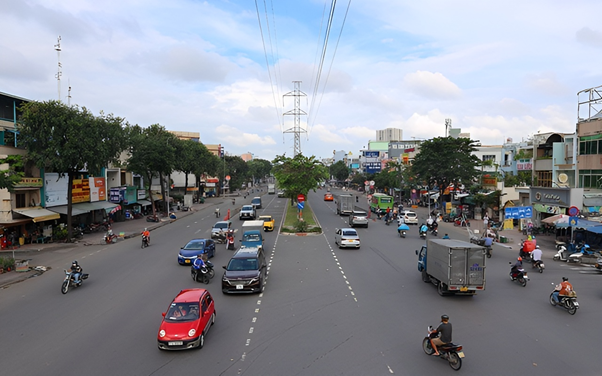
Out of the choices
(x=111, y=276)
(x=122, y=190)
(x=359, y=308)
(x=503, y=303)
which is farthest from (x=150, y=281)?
(x=122, y=190)

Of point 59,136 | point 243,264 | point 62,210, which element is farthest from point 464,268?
point 62,210

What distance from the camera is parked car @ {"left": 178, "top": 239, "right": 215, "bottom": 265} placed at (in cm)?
2194

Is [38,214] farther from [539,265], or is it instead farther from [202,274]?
[539,265]

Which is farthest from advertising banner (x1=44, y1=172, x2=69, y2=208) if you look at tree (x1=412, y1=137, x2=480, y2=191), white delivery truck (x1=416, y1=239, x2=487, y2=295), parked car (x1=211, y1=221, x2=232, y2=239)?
tree (x1=412, y1=137, x2=480, y2=191)

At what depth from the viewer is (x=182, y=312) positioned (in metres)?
11.3

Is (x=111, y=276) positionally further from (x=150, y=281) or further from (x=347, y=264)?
(x=347, y=264)

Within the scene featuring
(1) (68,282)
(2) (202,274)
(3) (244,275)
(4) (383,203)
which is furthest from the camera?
(4) (383,203)

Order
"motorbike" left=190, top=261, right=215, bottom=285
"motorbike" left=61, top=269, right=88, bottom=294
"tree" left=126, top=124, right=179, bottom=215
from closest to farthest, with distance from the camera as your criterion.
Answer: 1. "motorbike" left=61, top=269, right=88, bottom=294
2. "motorbike" left=190, top=261, right=215, bottom=285
3. "tree" left=126, top=124, right=179, bottom=215

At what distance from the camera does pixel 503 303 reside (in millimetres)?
15008

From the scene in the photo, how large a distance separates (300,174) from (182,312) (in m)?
35.2

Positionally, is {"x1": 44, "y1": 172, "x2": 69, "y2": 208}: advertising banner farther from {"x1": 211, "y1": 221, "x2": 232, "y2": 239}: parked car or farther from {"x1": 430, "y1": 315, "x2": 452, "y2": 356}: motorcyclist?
{"x1": 430, "y1": 315, "x2": 452, "y2": 356}: motorcyclist

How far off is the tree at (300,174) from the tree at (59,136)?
20453 mm

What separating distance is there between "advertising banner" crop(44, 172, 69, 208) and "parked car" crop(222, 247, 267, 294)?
23582 millimetres

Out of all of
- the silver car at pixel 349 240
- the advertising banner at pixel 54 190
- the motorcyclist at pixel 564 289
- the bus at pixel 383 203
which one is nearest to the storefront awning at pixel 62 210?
the advertising banner at pixel 54 190
